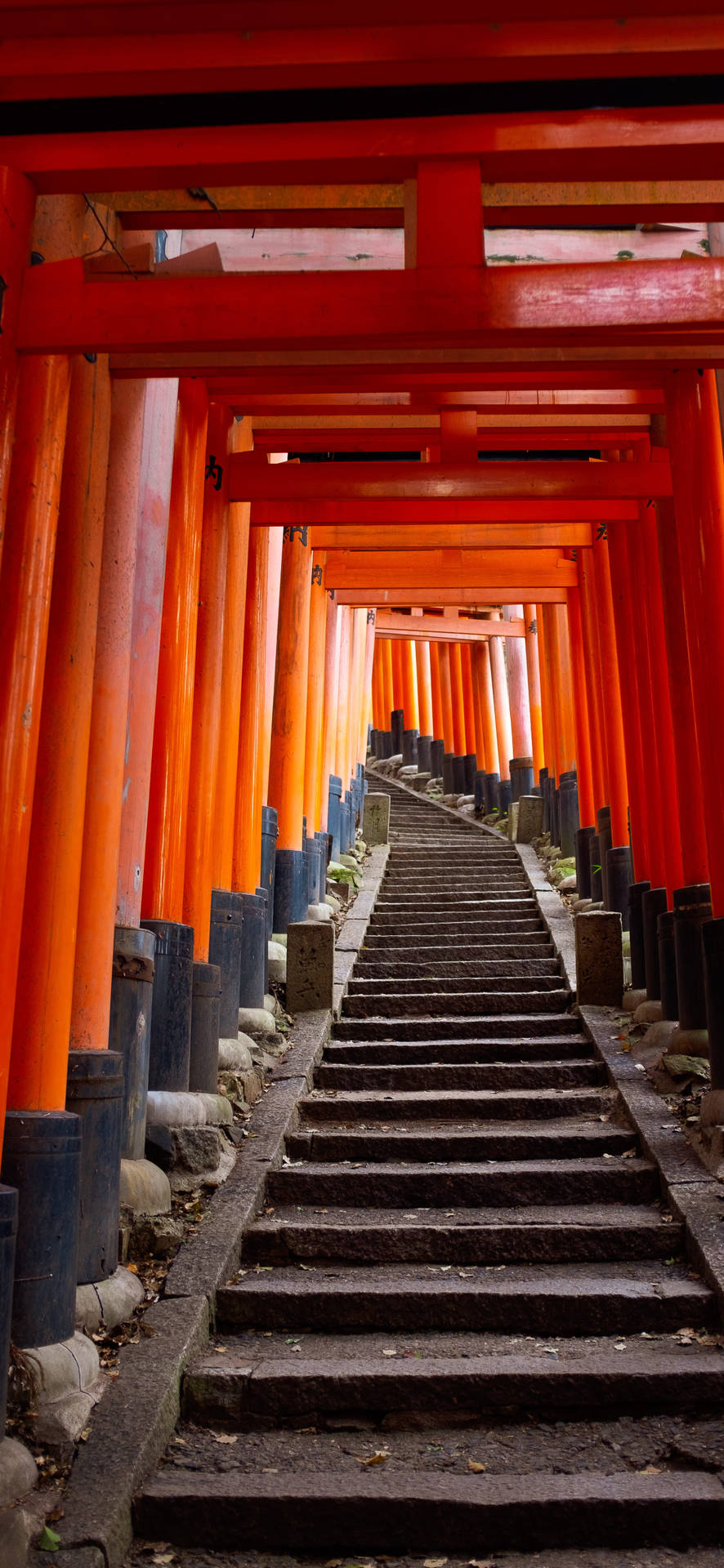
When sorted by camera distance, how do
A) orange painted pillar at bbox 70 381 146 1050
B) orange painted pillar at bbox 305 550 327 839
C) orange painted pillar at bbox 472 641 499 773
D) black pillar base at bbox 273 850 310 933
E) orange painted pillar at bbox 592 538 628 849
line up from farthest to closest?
orange painted pillar at bbox 472 641 499 773, orange painted pillar at bbox 305 550 327 839, orange painted pillar at bbox 592 538 628 849, black pillar base at bbox 273 850 310 933, orange painted pillar at bbox 70 381 146 1050

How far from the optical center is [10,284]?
3.92 m

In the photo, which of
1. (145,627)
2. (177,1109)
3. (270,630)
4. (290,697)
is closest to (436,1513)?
(177,1109)

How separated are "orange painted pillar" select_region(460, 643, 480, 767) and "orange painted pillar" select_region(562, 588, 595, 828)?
29.1ft

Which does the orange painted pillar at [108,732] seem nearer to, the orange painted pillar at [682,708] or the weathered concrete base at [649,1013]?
the orange painted pillar at [682,708]

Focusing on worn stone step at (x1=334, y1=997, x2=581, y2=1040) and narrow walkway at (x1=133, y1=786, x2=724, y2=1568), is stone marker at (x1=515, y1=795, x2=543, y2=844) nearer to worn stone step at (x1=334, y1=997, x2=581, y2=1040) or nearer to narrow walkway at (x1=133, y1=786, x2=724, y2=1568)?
worn stone step at (x1=334, y1=997, x2=581, y2=1040)

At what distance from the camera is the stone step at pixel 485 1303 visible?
4504 millimetres

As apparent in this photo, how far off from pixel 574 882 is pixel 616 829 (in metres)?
1.91

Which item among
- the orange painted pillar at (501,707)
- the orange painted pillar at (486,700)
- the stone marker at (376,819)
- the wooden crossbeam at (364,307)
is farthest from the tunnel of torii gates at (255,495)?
the orange painted pillar at (486,700)

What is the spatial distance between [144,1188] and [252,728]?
3.95 metres

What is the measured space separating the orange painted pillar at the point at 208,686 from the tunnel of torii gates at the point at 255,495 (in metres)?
0.02

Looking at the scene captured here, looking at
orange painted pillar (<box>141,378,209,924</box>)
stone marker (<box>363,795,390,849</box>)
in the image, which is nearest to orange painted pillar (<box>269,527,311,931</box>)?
orange painted pillar (<box>141,378,209,924</box>)

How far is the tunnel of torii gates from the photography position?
12.7 ft

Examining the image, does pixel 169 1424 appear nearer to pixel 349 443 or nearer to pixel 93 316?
pixel 93 316

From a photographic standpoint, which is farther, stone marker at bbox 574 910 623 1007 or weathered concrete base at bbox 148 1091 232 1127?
stone marker at bbox 574 910 623 1007
